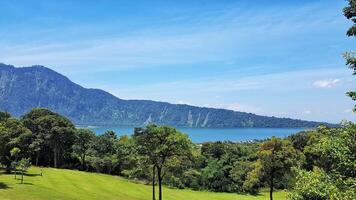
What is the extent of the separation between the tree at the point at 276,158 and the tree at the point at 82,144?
6044cm

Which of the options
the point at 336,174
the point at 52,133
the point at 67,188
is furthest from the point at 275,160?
the point at 52,133

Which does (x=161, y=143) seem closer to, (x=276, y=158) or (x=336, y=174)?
(x=276, y=158)

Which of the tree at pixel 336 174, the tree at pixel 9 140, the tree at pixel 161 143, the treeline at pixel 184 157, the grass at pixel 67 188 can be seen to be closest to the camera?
the tree at pixel 336 174

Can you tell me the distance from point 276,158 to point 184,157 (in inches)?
382

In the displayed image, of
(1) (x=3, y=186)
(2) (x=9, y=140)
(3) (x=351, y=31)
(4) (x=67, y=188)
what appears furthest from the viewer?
(2) (x=9, y=140)

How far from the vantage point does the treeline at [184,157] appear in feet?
48.0

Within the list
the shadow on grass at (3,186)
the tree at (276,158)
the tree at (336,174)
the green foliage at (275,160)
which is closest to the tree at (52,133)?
the shadow on grass at (3,186)

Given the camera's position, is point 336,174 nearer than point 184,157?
Yes

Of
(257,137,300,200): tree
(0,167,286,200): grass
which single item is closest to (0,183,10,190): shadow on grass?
(0,167,286,200): grass

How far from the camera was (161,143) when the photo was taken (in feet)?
147

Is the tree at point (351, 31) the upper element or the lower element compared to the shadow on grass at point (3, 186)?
upper

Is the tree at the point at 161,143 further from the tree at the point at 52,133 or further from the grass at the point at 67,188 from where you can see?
the tree at the point at 52,133

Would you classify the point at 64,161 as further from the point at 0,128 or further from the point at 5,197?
the point at 5,197

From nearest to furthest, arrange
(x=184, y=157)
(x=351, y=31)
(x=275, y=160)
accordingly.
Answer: (x=351, y=31) < (x=275, y=160) < (x=184, y=157)
